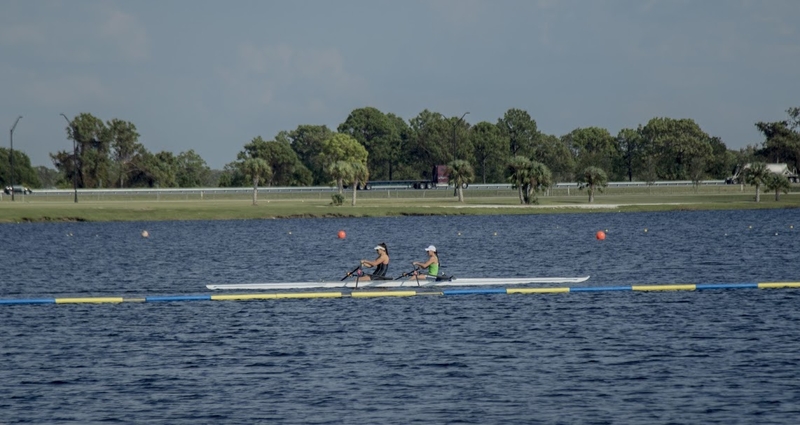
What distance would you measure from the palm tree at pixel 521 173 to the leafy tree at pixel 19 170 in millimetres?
92411

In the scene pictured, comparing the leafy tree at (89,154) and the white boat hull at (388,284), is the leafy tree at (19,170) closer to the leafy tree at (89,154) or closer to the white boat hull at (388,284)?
the leafy tree at (89,154)

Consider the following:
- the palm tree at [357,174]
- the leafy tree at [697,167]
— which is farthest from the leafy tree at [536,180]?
the leafy tree at [697,167]

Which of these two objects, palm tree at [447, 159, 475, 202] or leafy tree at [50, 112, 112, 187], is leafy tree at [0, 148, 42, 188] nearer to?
leafy tree at [50, 112, 112, 187]

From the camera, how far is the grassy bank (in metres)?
111

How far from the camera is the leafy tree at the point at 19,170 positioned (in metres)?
183

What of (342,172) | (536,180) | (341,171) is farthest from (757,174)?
(341,171)

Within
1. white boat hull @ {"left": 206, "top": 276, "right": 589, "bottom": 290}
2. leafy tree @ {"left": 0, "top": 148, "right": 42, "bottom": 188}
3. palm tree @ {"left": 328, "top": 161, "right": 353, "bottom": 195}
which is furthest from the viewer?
leafy tree @ {"left": 0, "top": 148, "right": 42, "bottom": 188}

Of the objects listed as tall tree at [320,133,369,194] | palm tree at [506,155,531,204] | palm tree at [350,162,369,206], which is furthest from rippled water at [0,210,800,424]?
tall tree at [320,133,369,194]

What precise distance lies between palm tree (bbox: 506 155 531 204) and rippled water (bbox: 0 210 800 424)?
6671 cm

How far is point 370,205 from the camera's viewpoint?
4988 inches

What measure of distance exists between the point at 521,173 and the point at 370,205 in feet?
55.8

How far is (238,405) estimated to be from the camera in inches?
928

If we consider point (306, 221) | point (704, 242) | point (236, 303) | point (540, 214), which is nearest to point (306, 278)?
point (236, 303)

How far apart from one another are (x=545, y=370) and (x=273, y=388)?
6.37 m
